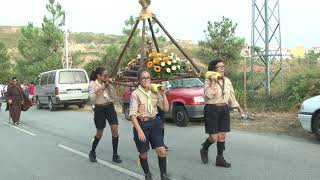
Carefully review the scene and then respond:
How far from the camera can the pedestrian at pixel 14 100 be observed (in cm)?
1666

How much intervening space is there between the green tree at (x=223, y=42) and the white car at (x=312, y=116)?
20182mm

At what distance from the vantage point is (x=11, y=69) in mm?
46594

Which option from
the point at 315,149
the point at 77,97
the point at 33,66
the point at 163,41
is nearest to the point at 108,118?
the point at 315,149

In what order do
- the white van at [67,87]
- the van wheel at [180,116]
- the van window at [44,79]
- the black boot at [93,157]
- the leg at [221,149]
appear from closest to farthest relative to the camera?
the leg at [221,149] < the black boot at [93,157] < the van wheel at [180,116] < the white van at [67,87] < the van window at [44,79]

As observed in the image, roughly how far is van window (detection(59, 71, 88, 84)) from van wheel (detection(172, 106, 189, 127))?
9396mm

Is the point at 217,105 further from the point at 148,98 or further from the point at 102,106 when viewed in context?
the point at 102,106

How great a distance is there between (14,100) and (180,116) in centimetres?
634

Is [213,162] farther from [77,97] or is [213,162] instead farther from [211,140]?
[77,97]

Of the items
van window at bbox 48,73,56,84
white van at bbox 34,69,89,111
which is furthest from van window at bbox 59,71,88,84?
van window at bbox 48,73,56,84

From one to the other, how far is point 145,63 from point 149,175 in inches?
121

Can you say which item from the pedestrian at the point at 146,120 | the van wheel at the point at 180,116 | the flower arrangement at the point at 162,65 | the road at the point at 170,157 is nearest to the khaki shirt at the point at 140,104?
the pedestrian at the point at 146,120

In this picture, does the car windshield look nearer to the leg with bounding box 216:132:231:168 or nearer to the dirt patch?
the dirt patch

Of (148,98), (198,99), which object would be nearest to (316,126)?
(198,99)

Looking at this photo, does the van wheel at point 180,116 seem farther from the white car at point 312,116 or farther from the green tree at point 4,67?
the green tree at point 4,67
